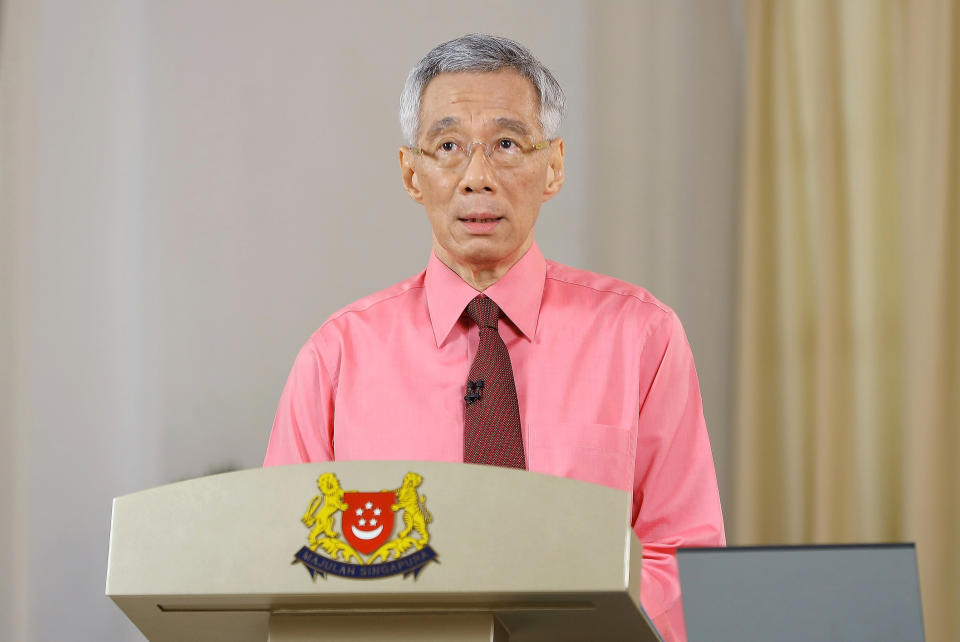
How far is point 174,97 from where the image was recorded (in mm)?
3043

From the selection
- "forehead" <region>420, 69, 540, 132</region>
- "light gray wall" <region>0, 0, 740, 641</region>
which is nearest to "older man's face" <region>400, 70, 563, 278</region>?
"forehead" <region>420, 69, 540, 132</region>

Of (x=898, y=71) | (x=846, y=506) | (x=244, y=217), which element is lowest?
(x=846, y=506)

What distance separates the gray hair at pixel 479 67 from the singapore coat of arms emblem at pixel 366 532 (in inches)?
39.4

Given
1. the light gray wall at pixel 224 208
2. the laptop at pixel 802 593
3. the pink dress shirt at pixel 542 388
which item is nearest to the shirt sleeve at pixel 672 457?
the pink dress shirt at pixel 542 388

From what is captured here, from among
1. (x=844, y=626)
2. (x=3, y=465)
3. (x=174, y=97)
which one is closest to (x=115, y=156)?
(x=174, y=97)

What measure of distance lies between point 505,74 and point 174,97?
1.55 metres

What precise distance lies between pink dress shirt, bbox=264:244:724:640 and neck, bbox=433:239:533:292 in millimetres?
13

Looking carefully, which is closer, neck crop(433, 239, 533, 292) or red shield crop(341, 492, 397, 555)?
red shield crop(341, 492, 397, 555)

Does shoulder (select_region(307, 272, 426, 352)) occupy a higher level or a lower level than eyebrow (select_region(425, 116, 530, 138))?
lower

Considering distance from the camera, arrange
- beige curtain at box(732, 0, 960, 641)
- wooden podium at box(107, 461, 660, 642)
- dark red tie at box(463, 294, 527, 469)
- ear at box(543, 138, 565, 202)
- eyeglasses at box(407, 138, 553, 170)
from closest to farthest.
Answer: wooden podium at box(107, 461, 660, 642) < dark red tie at box(463, 294, 527, 469) < eyeglasses at box(407, 138, 553, 170) < ear at box(543, 138, 565, 202) < beige curtain at box(732, 0, 960, 641)

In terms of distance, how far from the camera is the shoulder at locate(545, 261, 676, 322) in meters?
1.85

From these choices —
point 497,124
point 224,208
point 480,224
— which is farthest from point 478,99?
point 224,208

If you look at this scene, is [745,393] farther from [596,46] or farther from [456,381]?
[456,381]

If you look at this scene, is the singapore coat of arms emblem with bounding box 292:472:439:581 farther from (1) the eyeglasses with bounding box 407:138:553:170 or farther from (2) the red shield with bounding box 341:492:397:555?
(1) the eyeglasses with bounding box 407:138:553:170
